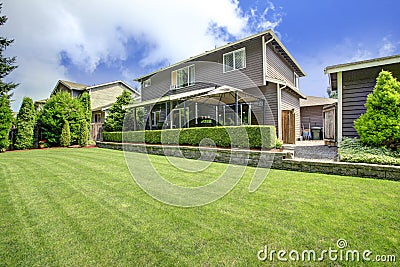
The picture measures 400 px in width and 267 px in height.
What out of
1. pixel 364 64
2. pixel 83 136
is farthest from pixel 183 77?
pixel 364 64

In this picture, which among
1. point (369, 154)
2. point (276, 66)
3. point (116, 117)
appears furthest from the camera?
point (116, 117)

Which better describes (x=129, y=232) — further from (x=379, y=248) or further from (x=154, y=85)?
(x=154, y=85)

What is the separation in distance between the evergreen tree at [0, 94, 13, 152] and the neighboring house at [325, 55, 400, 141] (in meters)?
17.2

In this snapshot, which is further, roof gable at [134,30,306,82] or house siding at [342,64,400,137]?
roof gable at [134,30,306,82]

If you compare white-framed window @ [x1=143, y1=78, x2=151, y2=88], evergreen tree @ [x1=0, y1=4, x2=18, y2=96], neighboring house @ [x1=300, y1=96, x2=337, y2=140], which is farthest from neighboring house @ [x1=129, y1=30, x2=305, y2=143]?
evergreen tree @ [x1=0, y1=4, x2=18, y2=96]

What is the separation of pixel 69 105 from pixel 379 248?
18533 millimetres

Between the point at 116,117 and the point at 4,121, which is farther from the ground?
the point at 116,117

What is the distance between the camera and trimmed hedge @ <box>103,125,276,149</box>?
723 cm

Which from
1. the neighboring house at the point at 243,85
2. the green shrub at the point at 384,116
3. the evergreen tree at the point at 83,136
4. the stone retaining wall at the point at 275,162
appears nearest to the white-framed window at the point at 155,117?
the neighboring house at the point at 243,85

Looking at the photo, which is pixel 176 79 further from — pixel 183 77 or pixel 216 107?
pixel 216 107

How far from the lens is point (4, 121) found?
1263 centimetres

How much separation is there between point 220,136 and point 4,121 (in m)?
13.2

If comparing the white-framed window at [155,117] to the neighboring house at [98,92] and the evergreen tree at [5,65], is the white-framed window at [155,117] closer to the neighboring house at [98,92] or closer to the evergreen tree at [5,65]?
the neighboring house at [98,92]

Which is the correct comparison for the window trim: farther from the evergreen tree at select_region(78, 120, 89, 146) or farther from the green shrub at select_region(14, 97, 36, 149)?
the green shrub at select_region(14, 97, 36, 149)
